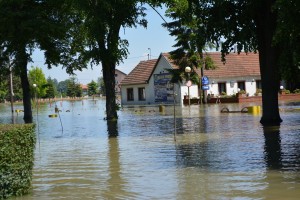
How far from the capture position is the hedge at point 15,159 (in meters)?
7.56

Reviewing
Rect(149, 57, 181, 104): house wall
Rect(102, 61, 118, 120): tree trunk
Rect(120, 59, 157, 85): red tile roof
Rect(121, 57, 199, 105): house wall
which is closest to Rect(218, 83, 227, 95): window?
Rect(121, 57, 199, 105): house wall

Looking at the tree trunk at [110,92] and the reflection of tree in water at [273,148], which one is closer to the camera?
the reflection of tree in water at [273,148]

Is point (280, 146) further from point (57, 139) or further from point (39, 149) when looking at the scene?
point (57, 139)

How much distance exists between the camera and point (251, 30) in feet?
64.7

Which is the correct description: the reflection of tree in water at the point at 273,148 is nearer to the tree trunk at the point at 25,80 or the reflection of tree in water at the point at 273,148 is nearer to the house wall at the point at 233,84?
the tree trunk at the point at 25,80

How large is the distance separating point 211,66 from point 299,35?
113 ft

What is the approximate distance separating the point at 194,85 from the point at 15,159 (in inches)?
1930

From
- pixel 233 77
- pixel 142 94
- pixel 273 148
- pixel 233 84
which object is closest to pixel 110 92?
pixel 273 148

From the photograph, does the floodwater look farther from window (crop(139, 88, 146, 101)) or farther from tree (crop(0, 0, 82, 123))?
window (crop(139, 88, 146, 101))

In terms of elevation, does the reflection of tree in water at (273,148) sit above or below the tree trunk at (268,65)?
below

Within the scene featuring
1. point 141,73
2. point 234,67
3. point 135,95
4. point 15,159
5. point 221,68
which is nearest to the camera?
point 15,159

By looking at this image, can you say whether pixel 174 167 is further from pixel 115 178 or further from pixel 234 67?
pixel 234 67

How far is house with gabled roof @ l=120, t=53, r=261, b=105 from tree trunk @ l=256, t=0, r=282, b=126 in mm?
34235

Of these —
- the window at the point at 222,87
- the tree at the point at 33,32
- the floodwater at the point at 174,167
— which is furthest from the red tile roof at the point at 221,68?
the floodwater at the point at 174,167
